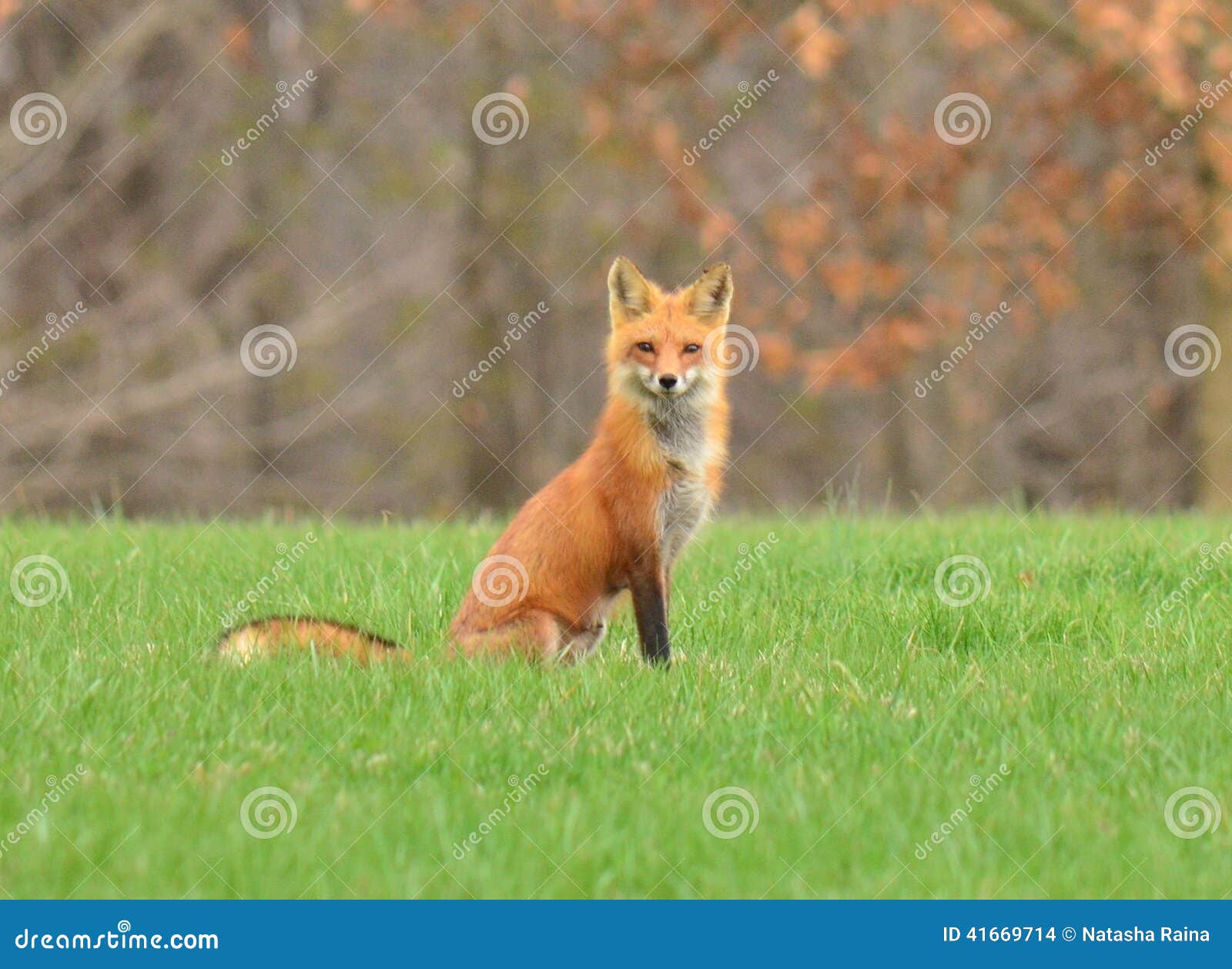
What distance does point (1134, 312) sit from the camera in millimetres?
22156

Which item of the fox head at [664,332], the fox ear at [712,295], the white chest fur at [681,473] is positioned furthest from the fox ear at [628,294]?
the white chest fur at [681,473]

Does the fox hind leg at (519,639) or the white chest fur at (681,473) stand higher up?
the white chest fur at (681,473)

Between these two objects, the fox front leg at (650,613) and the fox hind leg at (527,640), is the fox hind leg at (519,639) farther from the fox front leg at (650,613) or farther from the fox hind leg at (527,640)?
the fox front leg at (650,613)

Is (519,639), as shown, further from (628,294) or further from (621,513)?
(628,294)

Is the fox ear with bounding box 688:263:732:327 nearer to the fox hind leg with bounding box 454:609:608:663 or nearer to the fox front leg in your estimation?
the fox front leg

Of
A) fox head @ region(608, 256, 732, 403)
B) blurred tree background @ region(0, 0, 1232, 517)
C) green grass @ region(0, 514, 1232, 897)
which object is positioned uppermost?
blurred tree background @ region(0, 0, 1232, 517)

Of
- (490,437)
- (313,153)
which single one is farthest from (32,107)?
(490,437)

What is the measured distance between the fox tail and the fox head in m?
1.64

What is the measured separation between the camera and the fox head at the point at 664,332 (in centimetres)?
634

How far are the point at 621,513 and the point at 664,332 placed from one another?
84cm

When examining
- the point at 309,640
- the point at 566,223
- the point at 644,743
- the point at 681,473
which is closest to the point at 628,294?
the point at 681,473

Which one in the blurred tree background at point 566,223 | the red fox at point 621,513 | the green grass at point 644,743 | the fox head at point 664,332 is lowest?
the green grass at point 644,743

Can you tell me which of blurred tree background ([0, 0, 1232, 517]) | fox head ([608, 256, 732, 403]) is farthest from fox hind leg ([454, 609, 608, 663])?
blurred tree background ([0, 0, 1232, 517])

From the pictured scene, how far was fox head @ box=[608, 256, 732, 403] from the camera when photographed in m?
6.34
